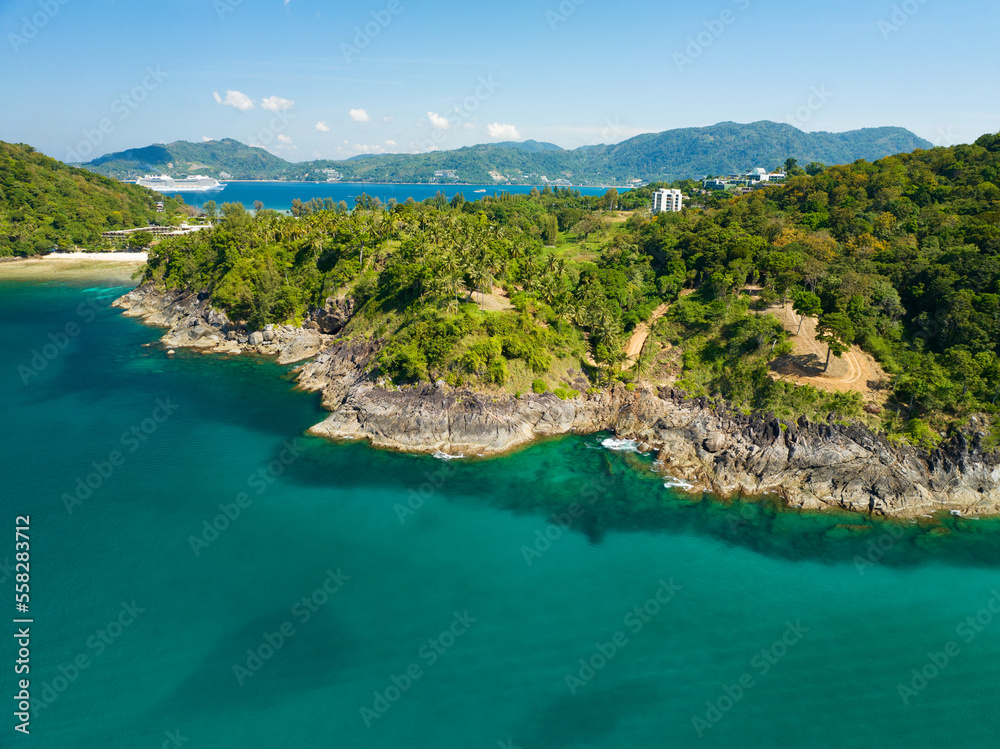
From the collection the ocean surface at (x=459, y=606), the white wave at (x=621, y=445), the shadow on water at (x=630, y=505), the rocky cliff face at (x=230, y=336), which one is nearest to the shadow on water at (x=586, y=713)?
the ocean surface at (x=459, y=606)

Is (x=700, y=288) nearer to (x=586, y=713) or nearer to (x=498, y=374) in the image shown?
(x=498, y=374)

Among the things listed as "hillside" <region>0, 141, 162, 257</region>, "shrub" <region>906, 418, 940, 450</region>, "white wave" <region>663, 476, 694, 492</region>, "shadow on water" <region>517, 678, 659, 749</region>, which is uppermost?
"hillside" <region>0, 141, 162, 257</region>

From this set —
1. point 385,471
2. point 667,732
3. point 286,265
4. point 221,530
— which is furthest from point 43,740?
point 286,265

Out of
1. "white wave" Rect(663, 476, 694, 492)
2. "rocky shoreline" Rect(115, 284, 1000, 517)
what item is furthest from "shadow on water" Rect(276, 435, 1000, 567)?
"rocky shoreline" Rect(115, 284, 1000, 517)

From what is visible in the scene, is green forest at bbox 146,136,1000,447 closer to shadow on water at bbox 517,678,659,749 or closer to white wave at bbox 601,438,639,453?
white wave at bbox 601,438,639,453

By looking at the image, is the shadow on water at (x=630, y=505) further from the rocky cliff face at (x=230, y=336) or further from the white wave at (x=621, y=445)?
the rocky cliff face at (x=230, y=336)

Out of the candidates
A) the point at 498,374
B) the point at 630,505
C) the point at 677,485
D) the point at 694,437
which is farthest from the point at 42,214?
the point at 677,485
